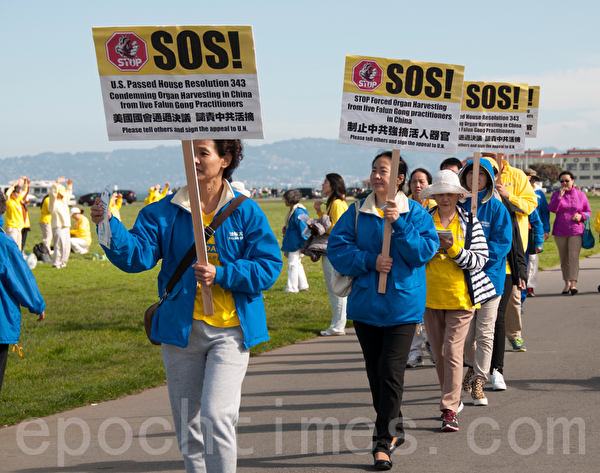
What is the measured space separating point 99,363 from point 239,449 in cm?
349

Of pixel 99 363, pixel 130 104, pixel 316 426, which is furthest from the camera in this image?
pixel 99 363

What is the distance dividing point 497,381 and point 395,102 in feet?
9.29

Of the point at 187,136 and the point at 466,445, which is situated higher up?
the point at 187,136

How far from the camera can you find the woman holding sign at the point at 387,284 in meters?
4.75

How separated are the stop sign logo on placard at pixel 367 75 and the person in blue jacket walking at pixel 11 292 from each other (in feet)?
8.66

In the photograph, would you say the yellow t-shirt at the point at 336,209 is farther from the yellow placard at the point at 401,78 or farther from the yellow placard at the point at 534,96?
the yellow placard at the point at 401,78

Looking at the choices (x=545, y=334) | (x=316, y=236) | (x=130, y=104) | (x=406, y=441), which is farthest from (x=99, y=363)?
(x=545, y=334)

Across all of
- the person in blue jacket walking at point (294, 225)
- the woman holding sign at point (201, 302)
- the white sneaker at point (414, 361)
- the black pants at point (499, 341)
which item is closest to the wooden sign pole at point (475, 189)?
the black pants at point (499, 341)

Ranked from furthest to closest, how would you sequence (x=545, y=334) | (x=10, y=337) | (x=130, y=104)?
(x=545, y=334), (x=10, y=337), (x=130, y=104)

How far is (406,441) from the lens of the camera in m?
5.15

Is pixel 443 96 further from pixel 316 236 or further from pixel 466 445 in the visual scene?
pixel 316 236

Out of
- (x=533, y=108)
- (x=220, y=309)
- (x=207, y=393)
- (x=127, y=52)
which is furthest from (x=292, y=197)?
(x=207, y=393)

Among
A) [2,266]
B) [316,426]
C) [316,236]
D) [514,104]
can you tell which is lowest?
[316,426]

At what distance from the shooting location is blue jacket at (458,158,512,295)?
6.16 meters
